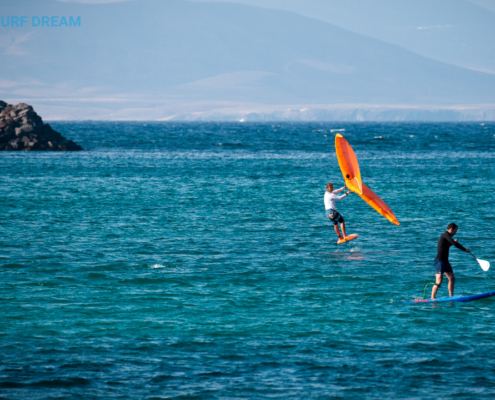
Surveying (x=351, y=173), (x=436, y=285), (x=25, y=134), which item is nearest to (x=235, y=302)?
(x=436, y=285)

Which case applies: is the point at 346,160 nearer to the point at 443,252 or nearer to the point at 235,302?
the point at 443,252

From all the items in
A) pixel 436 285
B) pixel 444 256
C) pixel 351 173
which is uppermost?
pixel 351 173

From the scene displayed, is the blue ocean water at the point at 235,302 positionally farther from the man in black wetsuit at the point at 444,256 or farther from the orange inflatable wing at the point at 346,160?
the orange inflatable wing at the point at 346,160

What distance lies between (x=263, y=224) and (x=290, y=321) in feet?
47.4

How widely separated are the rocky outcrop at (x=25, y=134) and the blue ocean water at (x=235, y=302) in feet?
151

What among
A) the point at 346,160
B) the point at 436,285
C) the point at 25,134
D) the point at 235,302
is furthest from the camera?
the point at 25,134

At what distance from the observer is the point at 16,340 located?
14781 mm

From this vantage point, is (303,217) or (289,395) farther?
(303,217)

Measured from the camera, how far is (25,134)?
274 ft

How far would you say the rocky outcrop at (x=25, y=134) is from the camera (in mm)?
81938

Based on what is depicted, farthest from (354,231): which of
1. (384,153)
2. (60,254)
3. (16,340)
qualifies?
(384,153)

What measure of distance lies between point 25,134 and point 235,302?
72.5 meters

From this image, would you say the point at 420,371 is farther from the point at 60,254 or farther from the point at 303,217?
the point at 303,217

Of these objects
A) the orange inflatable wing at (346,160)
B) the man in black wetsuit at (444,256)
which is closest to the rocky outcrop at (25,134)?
the orange inflatable wing at (346,160)
